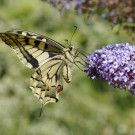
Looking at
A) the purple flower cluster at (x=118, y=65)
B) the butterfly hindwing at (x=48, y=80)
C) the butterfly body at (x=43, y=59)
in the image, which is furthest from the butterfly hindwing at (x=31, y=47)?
the purple flower cluster at (x=118, y=65)


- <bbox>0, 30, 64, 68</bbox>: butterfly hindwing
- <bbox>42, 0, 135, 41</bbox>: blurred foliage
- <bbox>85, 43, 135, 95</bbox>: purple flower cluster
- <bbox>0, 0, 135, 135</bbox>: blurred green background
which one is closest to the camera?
<bbox>85, 43, 135, 95</bbox>: purple flower cluster

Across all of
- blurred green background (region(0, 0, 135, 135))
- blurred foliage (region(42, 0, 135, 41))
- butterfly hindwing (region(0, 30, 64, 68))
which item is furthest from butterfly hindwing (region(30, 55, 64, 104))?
blurred green background (region(0, 0, 135, 135))

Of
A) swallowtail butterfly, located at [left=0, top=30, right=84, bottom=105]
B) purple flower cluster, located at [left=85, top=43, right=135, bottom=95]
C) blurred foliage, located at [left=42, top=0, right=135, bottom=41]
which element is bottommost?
purple flower cluster, located at [left=85, top=43, right=135, bottom=95]

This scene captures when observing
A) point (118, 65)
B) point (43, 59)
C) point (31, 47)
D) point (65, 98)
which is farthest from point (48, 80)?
point (65, 98)

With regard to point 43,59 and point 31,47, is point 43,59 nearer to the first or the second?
point 43,59

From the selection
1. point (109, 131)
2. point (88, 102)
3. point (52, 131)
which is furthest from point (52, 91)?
point (109, 131)

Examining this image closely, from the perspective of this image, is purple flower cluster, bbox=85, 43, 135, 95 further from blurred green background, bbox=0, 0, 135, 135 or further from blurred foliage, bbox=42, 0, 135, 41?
blurred green background, bbox=0, 0, 135, 135
